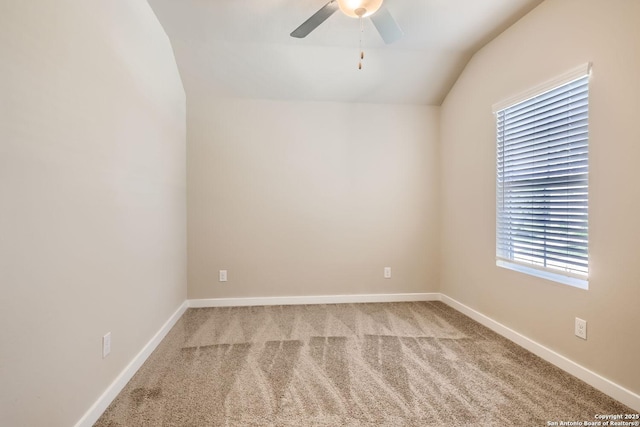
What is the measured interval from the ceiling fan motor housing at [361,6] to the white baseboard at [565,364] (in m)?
2.59

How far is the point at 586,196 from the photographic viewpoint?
1895 millimetres

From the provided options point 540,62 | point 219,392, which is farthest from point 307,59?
point 219,392

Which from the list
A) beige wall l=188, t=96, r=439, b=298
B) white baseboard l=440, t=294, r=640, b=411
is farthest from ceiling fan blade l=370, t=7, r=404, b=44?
white baseboard l=440, t=294, r=640, b=411

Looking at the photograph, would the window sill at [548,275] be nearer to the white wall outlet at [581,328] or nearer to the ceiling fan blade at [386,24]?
the white wall outlet at [581,328]

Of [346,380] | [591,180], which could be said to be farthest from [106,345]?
[591,180]

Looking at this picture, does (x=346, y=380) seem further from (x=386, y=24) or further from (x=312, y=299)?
(x=386, y=24)

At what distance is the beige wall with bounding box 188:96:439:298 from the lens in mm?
3334

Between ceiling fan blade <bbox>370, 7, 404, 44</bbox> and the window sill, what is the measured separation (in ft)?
6.60

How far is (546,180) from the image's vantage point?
86.7 inches

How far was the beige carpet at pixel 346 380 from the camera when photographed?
5.19 ft

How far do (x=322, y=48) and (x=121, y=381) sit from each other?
303 centimetres

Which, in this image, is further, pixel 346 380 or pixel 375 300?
pixel 375 300

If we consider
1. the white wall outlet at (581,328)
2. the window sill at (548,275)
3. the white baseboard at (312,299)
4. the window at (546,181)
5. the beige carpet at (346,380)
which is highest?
the window at (546,181)

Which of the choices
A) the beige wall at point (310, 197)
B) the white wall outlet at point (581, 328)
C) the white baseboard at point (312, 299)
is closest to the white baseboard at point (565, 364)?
the white wall outlet at point (581, 328)
